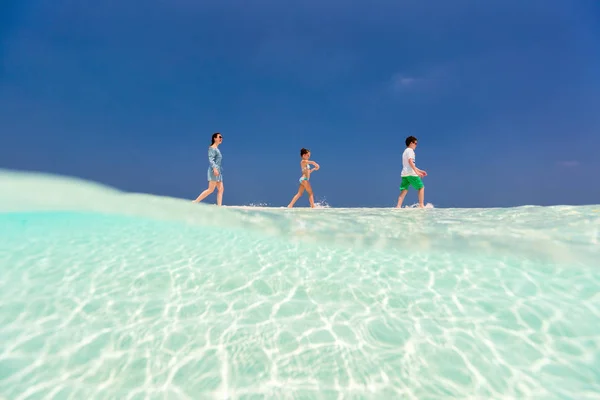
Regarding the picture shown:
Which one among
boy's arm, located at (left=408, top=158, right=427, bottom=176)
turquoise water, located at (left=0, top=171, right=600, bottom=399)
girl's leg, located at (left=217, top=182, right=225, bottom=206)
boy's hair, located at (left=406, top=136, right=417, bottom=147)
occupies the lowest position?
turquoise water, located at (left=0, top=171, right=600, bottom=399)

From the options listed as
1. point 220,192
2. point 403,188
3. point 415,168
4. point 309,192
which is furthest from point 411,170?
point 220,192

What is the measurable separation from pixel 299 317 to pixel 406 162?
8110mm

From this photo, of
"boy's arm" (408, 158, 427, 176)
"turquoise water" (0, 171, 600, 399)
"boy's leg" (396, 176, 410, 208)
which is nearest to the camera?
"turquoise water" (0, 171, 600, 399)

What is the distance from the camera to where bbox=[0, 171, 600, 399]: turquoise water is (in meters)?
2.16

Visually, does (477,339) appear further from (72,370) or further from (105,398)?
(72,370)

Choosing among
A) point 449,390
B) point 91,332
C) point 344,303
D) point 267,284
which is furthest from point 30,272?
point 449,390

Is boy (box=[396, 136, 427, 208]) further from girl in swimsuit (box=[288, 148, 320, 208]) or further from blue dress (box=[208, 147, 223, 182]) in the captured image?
blue dress (box=[208, 147, 223, 182])

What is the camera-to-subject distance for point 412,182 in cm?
972

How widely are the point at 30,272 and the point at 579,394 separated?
5.99 metres

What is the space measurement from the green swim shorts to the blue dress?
643 centimetres

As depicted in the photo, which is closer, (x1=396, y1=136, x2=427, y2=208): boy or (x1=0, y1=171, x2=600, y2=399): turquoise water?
(x1=0, y1=171, x2=600, y2=399): turquoise water

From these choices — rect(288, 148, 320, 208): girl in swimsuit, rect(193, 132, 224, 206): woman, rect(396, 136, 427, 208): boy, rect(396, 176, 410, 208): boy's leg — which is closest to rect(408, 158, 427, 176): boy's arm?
rect(396, 136, 427, 208): boy

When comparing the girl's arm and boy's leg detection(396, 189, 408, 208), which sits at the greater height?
the girl's arm

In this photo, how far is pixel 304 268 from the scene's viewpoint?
13.2 ft
